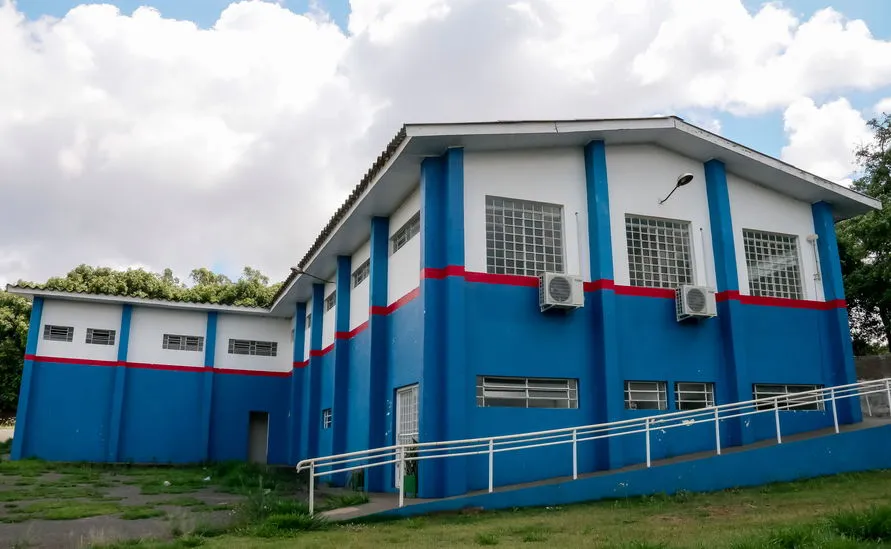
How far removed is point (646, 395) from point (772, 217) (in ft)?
→ 16.7

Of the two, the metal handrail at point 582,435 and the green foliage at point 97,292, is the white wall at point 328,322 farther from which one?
the green foliage at point 97,292

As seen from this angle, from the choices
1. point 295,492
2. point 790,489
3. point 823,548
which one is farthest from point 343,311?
point 823,548

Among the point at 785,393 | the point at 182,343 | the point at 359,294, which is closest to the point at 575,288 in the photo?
the point at 785,393

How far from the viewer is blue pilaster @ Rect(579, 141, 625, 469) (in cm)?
1271

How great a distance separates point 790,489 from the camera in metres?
11.0

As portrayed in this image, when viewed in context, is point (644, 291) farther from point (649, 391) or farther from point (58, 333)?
point (58, 333)

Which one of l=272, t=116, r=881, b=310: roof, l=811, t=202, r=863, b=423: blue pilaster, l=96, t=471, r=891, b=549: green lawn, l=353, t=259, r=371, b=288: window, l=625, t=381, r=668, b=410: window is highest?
l=272, t=116, r=881, b=310: roof

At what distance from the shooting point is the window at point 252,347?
25297 mm

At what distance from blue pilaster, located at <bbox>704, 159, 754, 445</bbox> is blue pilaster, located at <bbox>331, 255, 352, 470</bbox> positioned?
27.3ft

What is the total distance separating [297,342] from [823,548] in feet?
64.0

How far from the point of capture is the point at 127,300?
23.7 metres

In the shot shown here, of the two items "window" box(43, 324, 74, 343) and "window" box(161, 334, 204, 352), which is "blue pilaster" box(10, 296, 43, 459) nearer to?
"window" box(43, 324, 74, 343)

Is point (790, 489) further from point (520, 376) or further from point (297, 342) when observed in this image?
point (297, 342)

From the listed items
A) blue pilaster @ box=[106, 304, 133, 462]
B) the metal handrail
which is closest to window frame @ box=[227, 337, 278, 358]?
blue pilaster @ box=[106, 304, 133, 462]
